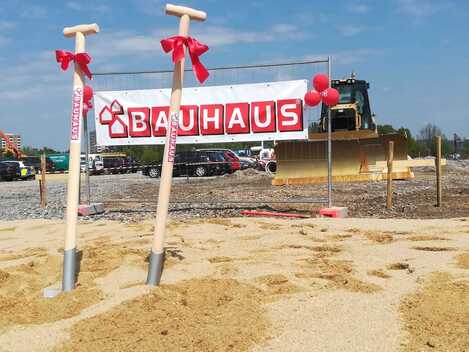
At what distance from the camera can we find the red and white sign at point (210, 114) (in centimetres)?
1030

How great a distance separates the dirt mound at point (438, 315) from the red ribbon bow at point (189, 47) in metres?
2.81

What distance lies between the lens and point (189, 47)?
530 cm

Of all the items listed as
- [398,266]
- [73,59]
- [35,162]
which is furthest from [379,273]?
[35,162]

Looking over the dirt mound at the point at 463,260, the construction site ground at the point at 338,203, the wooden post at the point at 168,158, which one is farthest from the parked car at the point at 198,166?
the wooden post at the point at 168,158

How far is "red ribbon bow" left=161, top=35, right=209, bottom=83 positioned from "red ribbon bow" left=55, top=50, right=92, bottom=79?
33.4 inches

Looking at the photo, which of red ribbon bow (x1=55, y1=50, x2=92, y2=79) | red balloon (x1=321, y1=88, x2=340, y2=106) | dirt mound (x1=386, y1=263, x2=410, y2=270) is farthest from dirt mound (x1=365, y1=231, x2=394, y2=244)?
red ribbon bow (x1=55, y1=50, x2=92, y2=79)

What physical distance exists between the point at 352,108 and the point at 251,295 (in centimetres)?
1844

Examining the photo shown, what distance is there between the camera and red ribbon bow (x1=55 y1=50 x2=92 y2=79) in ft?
18.1

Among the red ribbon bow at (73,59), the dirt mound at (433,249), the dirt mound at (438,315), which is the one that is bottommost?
the dirt mound at (438,315)

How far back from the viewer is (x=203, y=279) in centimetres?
527

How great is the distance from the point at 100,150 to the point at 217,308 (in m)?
8.36

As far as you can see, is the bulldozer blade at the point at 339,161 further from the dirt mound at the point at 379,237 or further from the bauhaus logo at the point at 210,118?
the dirt mound at the point at 379,237

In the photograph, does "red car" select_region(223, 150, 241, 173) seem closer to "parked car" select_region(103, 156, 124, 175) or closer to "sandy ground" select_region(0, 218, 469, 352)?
"parked car" select_region(103, 156, 124, 175)

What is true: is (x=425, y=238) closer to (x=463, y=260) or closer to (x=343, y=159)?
(x=463, y=260)
